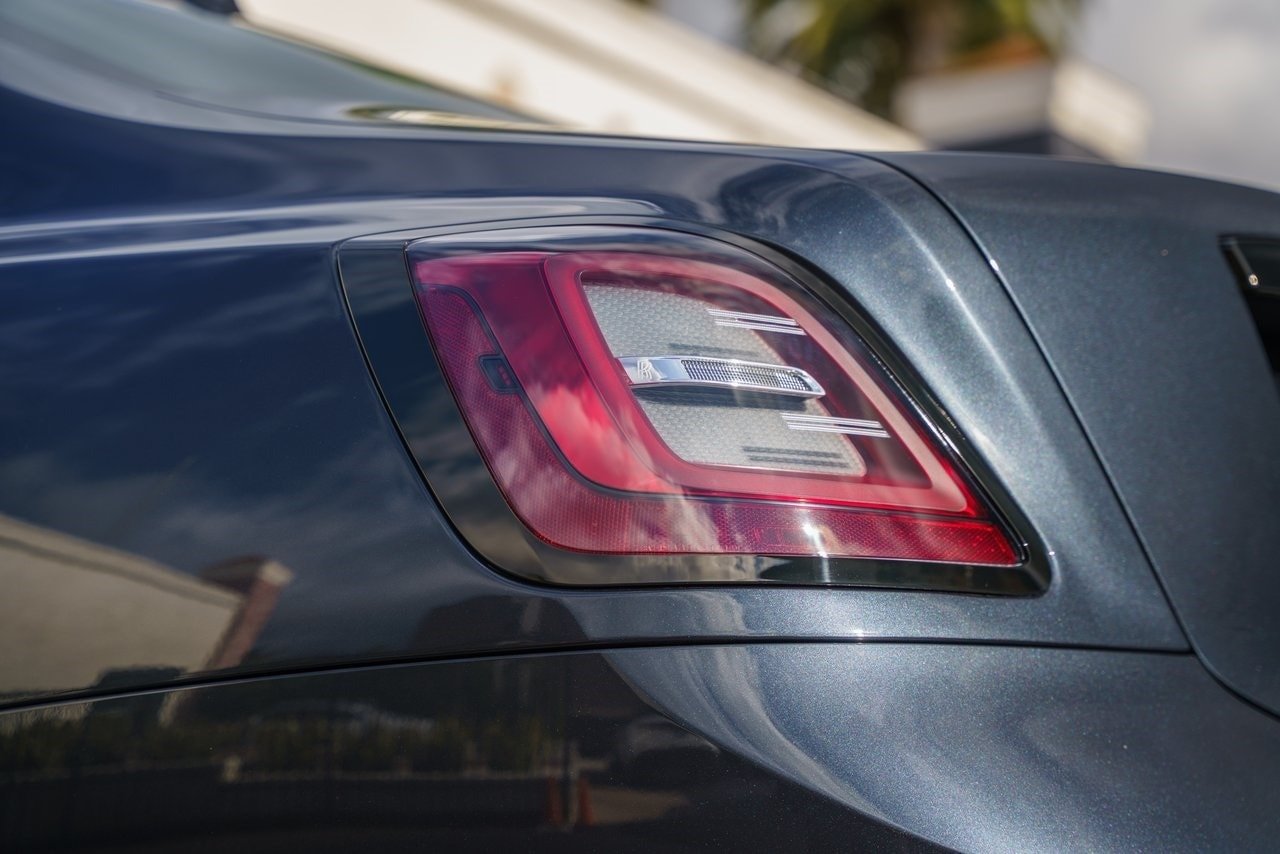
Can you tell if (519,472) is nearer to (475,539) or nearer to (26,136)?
(475,539)

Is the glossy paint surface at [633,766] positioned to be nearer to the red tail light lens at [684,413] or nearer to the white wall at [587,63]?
the red tail light lens at [684,413]

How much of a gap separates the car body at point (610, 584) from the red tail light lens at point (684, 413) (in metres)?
0.03

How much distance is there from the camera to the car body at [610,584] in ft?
2.65

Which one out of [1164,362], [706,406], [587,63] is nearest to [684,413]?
[706,406]

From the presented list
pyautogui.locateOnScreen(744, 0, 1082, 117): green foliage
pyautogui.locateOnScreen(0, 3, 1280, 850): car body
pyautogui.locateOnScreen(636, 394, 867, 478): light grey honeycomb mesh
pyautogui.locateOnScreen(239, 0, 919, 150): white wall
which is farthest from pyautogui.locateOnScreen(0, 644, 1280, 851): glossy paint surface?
pyautogui.locateOnScreen(744, 0, 1082, 117): green foliage

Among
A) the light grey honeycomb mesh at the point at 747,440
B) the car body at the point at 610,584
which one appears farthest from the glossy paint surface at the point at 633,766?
the light grey honeycomb mesh at the point at 747,440

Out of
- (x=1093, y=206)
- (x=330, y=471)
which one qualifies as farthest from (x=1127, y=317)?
(x=330, y=471)

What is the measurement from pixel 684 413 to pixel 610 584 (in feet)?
0.48

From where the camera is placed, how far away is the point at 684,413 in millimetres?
899

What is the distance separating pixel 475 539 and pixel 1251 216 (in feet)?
2.85

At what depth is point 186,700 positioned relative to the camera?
83 cm

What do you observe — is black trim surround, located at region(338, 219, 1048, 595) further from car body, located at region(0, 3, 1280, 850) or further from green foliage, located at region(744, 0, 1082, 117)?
green foliage, located at region(744, 0, 1082, 117)

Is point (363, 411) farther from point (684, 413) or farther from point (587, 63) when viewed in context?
point (587, 63)

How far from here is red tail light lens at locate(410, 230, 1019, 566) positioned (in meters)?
0.87
